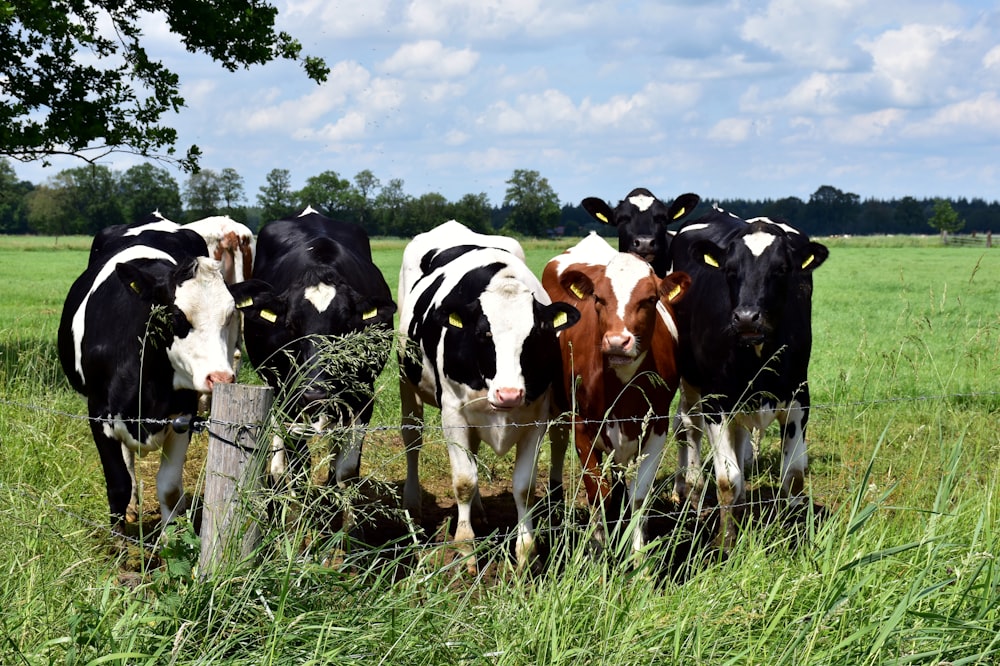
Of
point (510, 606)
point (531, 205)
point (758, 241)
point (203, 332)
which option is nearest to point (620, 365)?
point (758, 241)

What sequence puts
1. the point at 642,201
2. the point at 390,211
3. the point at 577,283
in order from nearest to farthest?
the point at 577,283, the point at 642,201, the point at 390,211

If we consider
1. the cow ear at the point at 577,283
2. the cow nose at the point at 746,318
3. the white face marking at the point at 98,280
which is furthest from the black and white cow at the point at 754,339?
the white face marking at the point at 98,280

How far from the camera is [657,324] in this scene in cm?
716

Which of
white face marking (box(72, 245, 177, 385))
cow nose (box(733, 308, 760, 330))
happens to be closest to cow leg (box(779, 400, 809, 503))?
cow nose (box(733, 308, 760, 330))

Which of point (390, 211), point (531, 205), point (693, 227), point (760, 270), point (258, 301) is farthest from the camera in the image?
point (531, 205)

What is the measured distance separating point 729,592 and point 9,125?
35.3ft

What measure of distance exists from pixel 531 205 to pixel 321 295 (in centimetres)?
11641

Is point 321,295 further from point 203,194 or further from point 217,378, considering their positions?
point 203,194

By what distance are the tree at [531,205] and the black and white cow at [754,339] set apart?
109 meters

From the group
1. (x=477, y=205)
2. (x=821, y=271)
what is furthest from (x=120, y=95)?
(x=477, y=205)

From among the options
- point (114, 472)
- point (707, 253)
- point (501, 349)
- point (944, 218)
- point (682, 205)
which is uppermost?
point (944, 218)

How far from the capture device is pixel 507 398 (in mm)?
6062

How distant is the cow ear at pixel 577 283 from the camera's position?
6.82 m

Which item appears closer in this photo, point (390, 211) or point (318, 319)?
point (318, 319)
